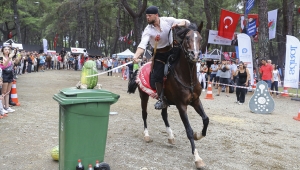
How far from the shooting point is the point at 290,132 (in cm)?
830

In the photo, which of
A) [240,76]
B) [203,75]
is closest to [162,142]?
[240,76]

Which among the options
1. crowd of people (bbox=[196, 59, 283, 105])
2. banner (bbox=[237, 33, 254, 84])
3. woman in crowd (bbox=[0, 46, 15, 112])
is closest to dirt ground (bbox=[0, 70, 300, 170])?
woman in crowd (bbox=[0, 46, 15, 112])

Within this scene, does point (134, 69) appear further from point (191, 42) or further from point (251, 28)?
point (191, 42)

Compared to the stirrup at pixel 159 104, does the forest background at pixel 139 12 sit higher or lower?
Answer: higher

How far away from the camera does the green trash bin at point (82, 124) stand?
3.95 m

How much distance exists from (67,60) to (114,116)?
32.0m

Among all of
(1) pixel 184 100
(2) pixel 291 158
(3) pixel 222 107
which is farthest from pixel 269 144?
(3) pixel 222 107

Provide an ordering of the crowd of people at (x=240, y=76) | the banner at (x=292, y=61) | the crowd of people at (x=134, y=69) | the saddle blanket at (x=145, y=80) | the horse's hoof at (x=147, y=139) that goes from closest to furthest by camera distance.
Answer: the saddle blanket at (x=145, y=80) < the horse's hoof at (x=147, y=139) < the crowd of people at (x=134, y=69) < the crowd of people at (x=240, y=76) < the banner at (x=292, y=61)

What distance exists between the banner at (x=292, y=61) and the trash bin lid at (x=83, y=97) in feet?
42.5

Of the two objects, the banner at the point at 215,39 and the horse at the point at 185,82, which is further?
the banner at the point at 215,39

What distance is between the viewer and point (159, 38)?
18.8 ft

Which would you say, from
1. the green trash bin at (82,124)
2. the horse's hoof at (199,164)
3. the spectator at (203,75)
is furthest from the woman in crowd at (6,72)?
the spectator at (203,75)

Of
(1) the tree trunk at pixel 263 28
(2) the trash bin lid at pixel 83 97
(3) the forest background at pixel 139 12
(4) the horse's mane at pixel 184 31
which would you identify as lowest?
(2) the trash bin lid at pixel 83 97

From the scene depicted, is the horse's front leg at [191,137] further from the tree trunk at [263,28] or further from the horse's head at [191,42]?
the tree trunk at [263,28]
